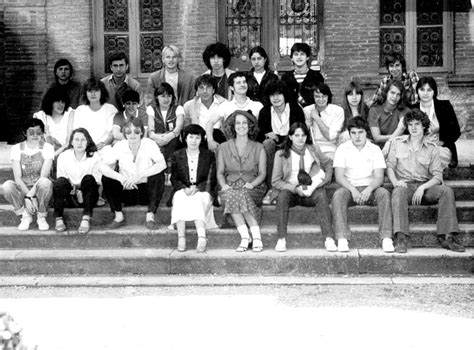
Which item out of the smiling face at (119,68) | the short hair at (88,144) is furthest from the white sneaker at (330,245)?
the smiling face at (119,68)

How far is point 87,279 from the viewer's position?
9.24 m

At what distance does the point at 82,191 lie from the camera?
983cm

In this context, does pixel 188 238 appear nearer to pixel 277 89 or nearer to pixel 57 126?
pixel 277 89

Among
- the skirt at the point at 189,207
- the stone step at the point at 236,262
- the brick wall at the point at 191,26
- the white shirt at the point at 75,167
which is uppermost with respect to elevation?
the brick wall at the point at 191,26

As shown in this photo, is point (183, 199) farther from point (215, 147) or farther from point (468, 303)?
point (468, 303)

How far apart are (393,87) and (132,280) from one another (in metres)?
3.69

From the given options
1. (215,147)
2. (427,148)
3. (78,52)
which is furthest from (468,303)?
(78,52)

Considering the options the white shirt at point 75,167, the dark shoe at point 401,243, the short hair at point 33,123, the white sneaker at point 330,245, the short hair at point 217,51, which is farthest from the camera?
the short hair at point 217,51

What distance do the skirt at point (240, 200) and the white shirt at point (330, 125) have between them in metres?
1.20

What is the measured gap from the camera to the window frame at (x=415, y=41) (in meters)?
13.9

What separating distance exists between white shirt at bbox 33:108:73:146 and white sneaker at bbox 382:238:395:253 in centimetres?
405

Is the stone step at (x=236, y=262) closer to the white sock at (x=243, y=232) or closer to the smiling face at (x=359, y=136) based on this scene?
the white sock at (x=243, y=232)

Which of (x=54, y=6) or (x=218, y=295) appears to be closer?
(x=218, y=295)

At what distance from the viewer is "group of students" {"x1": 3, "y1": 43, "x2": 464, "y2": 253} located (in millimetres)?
9438
